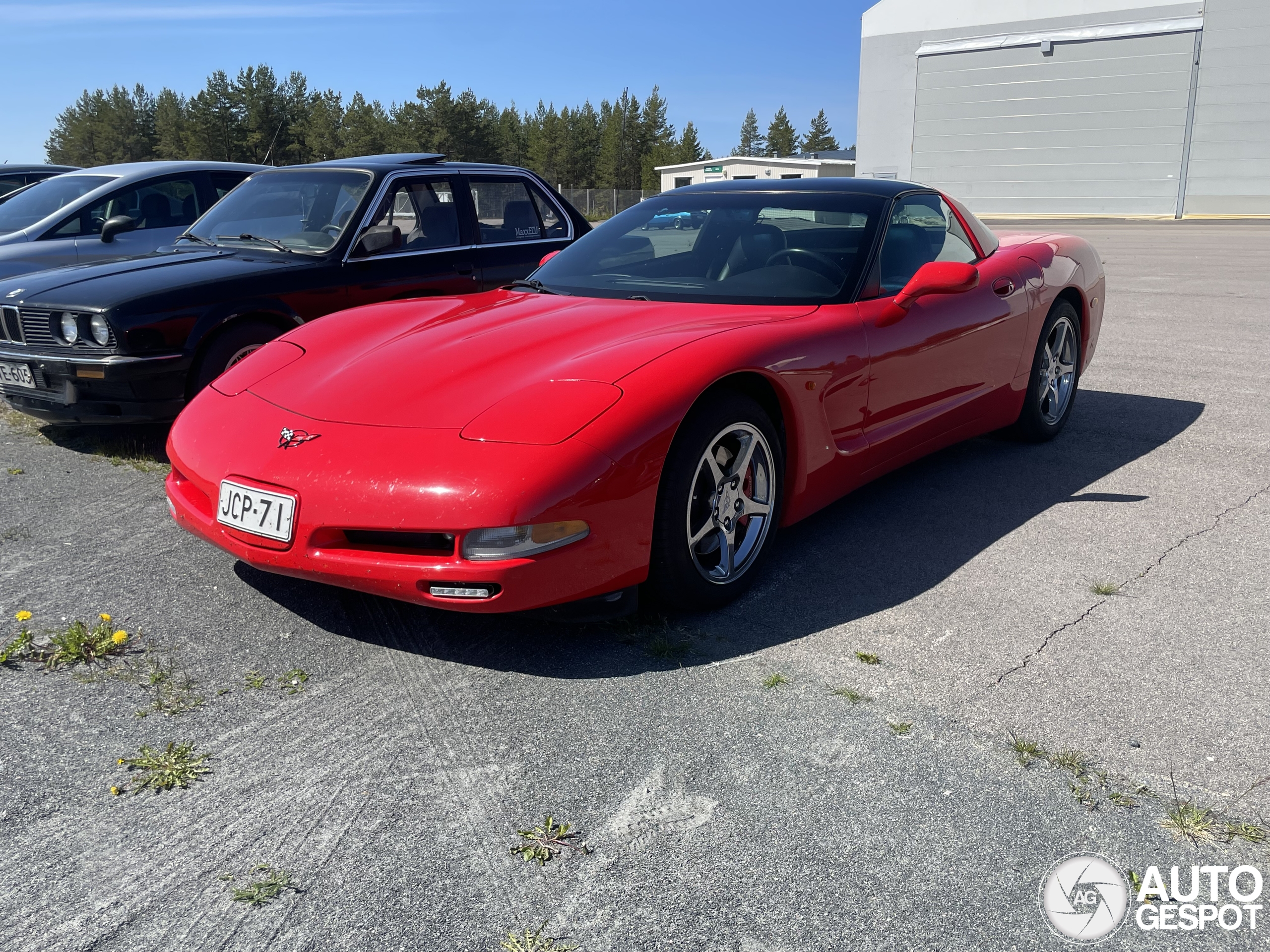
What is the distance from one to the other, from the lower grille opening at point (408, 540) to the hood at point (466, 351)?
1.07ft

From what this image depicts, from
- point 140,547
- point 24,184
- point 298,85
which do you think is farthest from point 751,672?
point 298,85

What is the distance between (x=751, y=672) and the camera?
2.86 meters

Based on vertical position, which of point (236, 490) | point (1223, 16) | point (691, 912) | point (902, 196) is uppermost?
point (1223, 16)

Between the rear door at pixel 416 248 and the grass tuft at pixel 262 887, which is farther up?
the rear door at pixel 416 248

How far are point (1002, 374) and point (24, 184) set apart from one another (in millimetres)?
11022

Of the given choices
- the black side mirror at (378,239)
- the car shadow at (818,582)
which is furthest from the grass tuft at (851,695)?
the black side mirror at (378,239)

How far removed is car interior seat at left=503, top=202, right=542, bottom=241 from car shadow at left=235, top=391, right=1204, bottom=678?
3.22 metres

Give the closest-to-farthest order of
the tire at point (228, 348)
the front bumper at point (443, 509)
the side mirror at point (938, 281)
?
the front bumper at point (443, 509) < the side mirror at point (938, 281) < the tire at point (228, 348)

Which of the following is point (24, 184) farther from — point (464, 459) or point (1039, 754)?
point (1039, 754)

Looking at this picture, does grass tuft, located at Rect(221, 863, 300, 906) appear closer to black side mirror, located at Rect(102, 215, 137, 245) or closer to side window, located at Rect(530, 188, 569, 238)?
side window, located at Rect(530, 188, 569, 238)

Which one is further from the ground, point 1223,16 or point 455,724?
point 1223,16

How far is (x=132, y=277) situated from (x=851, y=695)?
4.39m

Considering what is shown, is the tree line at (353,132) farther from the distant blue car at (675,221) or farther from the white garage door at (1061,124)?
the distant blue car at (675,221)

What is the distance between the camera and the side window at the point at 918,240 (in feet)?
13.5
